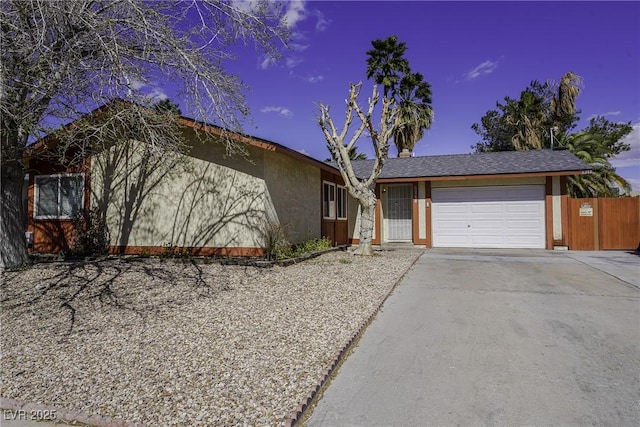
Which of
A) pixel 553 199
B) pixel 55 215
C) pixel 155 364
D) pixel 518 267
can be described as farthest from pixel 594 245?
pixel 55 215

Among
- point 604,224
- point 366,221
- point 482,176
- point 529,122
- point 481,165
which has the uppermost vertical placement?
point 529,122

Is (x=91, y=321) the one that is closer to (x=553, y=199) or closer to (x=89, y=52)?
(x=89, y=52)

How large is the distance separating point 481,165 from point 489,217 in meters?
2.17

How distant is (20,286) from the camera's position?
277 inches

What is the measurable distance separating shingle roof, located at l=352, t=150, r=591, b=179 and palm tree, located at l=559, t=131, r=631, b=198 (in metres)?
5.77

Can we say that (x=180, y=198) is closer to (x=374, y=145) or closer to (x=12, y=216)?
(x=12, y=216)

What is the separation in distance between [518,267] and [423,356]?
23.0ft

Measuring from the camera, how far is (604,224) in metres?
14.1

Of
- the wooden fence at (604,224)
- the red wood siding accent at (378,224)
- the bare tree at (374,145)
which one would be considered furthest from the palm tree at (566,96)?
the bare tree at (374,145)

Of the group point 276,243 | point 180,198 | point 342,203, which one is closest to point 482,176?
point 342,203

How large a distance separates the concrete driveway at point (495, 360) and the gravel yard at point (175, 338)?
42 cm

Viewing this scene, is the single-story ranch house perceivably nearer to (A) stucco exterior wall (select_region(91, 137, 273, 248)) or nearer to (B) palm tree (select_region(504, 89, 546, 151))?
(A) stucco exterior wall (select_region(91, 137, 273, 248))

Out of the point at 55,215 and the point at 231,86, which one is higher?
the point at 231,86

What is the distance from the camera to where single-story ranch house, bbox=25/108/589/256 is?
34.2 ft
